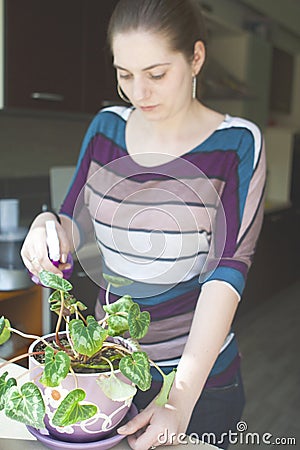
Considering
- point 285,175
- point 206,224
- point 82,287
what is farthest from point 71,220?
point 285,175

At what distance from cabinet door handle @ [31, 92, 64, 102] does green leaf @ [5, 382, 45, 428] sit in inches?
71.8

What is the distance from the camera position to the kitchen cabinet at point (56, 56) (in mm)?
2086

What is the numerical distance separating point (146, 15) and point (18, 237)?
4.71 feet

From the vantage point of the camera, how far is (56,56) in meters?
2.28

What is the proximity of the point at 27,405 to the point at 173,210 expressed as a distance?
38 cm

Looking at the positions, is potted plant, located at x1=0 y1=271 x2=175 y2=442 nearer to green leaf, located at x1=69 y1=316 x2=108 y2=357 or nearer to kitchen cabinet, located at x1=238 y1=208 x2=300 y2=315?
green leaf, located at x1=69 y1=316 x2=108 y2=357

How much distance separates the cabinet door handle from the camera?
86.6 inches

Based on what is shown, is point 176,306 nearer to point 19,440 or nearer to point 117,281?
point 117,281

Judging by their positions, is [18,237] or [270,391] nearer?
[18,237]

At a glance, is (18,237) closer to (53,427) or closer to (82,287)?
(82,287)

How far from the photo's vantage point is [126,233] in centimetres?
86

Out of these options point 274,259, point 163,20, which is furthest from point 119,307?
point 274,259

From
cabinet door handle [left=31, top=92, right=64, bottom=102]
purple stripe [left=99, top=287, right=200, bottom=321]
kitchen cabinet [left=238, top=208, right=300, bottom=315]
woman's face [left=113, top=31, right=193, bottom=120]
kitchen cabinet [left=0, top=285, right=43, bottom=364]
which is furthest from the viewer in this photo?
kitchen cabinet [left=238, top=208, right=300, bottom=315]

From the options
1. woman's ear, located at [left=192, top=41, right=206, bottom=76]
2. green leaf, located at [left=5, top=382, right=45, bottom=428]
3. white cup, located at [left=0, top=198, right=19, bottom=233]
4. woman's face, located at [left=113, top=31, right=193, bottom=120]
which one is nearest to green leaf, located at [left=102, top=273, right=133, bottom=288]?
green leaf, located at [left=5, top=382, right=45, bottom=428]
